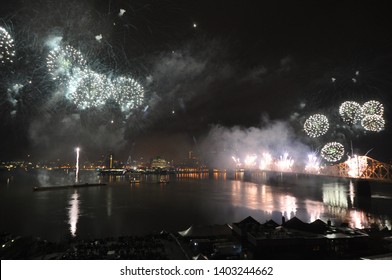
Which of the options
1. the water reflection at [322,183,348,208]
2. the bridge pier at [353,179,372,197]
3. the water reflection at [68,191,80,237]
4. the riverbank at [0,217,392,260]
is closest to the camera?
the riverbank at [0,217,392,260]

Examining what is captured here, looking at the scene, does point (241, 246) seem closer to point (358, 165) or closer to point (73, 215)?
point (73, 215)

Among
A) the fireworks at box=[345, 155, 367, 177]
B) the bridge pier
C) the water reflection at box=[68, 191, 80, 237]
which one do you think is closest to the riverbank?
the water reflection at box=[68, 191, 80, 237]

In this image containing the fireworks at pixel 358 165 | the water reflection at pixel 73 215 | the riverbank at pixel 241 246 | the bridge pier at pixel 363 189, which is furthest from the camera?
the fireworks at pixel 358 165

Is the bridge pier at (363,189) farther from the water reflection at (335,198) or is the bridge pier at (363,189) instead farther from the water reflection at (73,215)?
the water reflection at (73,215)

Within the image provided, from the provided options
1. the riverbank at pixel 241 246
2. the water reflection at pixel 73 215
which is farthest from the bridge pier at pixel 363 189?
the water reflection at pixel 73 215

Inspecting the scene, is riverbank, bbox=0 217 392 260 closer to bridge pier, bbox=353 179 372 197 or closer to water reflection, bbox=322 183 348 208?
water reflection, bbox=322 183 348 208

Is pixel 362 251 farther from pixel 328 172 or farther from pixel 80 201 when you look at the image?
pixel 328 172

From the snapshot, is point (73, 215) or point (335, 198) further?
point (335, 198)

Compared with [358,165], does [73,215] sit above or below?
below

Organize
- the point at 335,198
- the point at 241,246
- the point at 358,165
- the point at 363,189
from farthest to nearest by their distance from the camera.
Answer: the point at 358,165 → the point at 335,198 → the point at 363,189 → the point at 241,246

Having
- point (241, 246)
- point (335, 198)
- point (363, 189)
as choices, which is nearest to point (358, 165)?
point (363, 189)

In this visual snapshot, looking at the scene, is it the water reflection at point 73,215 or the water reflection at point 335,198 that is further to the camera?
the water reflection at point 335,198
